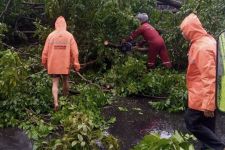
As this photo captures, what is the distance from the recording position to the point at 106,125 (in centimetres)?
833

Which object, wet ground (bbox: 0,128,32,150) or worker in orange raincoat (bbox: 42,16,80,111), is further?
worker in orange raincoat (bbox: 42,16,80,111)

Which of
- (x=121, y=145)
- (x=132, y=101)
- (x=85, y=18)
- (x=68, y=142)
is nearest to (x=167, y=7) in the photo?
(x=85, y=18)

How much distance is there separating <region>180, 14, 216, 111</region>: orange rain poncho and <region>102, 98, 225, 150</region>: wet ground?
1.46 metres

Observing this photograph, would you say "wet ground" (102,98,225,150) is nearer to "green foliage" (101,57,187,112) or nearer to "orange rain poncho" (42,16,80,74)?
"green foliage" (101,57,187,112)

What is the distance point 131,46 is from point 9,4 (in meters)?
3.10

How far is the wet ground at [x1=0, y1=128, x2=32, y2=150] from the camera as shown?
7.33 meters

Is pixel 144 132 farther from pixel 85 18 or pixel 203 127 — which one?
pixel 85 18

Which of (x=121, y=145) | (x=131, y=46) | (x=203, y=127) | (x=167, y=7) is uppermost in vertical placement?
(x=167, y=7)

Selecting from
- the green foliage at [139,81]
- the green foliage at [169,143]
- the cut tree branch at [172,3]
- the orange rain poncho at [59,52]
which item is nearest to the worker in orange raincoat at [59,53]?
the orange rain poncho at [59,52]

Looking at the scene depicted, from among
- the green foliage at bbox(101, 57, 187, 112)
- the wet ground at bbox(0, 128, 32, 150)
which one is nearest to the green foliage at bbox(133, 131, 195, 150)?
the wet ground at bbox(0, 128, 32, 150)

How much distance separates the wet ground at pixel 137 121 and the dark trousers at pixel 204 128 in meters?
1.11

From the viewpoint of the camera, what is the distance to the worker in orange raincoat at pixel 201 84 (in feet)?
19.7

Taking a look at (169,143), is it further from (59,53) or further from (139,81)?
(139,81)

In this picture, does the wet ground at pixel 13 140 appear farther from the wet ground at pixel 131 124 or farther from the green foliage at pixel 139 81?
the green foliage at pixel 139 81
